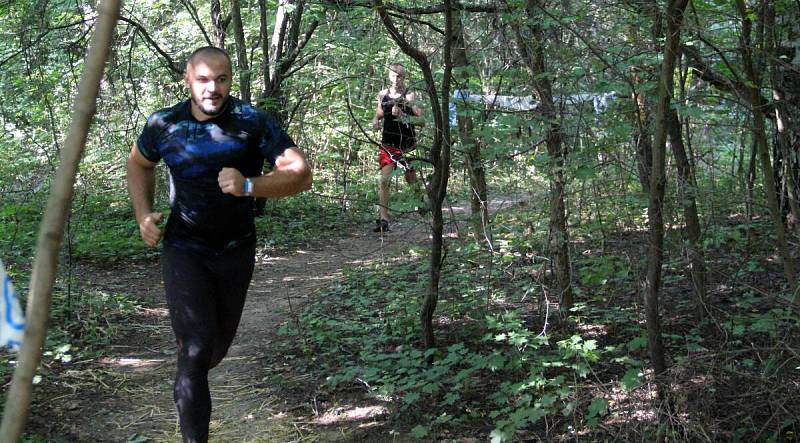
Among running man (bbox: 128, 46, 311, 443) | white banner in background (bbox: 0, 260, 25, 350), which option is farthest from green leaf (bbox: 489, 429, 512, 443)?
white banner in background (bbox: 0, 260, 25, 350)

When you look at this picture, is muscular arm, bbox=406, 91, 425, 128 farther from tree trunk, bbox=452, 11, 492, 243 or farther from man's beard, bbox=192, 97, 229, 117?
man's beard, bbox=192, 97, 229, 117

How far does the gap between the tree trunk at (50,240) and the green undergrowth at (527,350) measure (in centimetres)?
316

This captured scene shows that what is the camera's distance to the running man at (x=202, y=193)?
3.95m

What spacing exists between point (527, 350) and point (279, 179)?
2231 millimetres

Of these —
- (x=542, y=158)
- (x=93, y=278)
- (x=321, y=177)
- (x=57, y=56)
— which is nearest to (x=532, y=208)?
(x=542, y=158)

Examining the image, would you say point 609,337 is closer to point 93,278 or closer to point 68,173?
point 68,173

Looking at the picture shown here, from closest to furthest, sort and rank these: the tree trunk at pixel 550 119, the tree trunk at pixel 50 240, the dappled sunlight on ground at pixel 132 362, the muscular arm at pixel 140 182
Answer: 1. the tree trunk at pixel 50 240
2. the muscular arm at pixel 140 182
3. the tree trunk at pixel 550 119
4. the dappled sunlight on ground at pixel 132 362

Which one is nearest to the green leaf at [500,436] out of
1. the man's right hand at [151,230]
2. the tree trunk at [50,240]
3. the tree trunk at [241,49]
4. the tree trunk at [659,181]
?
the tree trunk at [659,181]

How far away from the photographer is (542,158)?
16.4ft

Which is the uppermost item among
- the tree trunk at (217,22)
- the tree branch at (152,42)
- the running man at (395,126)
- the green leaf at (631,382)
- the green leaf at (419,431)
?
the tree trunk at (217,22)

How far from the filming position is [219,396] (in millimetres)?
5434

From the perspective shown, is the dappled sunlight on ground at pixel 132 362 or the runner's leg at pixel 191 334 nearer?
the runner's leg at pixel 191 334

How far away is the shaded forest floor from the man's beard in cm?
180

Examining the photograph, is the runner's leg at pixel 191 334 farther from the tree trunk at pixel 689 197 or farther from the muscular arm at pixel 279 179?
the tree trunk at pixel 689 197
